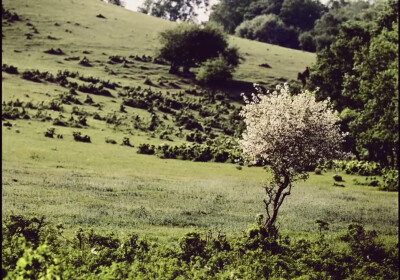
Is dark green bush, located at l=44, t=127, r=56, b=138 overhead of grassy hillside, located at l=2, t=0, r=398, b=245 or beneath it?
beneath

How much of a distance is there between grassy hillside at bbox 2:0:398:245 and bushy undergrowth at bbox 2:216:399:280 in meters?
2.74

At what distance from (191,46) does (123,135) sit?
39525 millimetres

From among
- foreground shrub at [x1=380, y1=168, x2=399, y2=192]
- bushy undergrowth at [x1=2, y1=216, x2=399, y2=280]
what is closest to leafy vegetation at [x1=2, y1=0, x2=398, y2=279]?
bushy undergrowth at [x1=2, y1=216, x2=399, y2=280]

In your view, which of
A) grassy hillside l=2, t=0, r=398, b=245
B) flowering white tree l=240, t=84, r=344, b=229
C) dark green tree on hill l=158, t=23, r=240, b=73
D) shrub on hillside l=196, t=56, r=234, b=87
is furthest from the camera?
dark green tree on hill l=158, t=23, r=240, b=73

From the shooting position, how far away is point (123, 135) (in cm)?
5775

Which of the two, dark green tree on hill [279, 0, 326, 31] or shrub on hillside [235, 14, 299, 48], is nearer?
shrub on hillside [235, 14, 299, 48]

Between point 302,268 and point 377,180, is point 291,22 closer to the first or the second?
point 377,180

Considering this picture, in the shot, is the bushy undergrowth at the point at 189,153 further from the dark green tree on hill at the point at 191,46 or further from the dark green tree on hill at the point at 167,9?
the dark green tree on hill at the point at 167,9

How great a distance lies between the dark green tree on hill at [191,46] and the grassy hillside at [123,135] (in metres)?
3.59

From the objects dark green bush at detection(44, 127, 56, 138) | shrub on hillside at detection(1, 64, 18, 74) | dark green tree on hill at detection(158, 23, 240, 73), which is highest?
dark green tree on hill at detection(158, 23, 240, 73)

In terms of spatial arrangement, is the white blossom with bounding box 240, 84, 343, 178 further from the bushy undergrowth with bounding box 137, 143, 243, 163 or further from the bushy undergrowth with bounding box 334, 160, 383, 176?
the bushy undergrowth with bounding box 137, 143, 243, 163

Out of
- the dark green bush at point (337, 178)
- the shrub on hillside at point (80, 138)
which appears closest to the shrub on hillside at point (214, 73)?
the shrub on hillside at point (80, 138)

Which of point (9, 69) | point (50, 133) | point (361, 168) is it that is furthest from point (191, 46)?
point (361, 168)

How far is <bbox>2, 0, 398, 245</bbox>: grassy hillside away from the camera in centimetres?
2786
